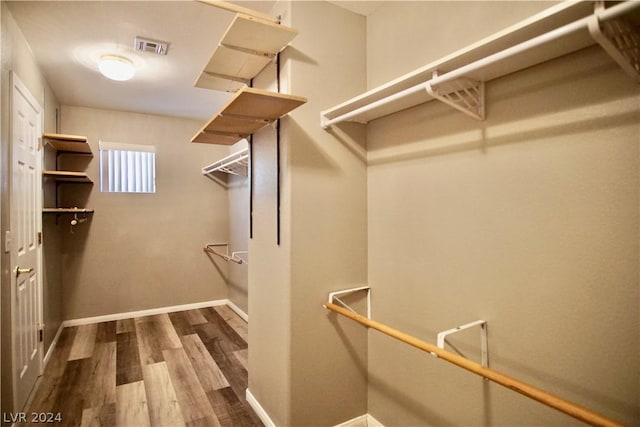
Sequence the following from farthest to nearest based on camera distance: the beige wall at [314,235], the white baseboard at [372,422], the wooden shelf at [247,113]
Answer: the white baseboard at [372,422]
the beige wall at [314,235]
the wooden shelf at [247,113]

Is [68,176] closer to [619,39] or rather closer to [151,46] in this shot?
[151,46]

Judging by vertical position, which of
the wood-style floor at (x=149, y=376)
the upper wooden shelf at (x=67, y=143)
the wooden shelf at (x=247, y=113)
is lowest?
the wood-style floor at (x=149, y=376)

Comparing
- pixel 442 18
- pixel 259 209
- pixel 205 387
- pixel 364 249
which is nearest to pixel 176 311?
pixel 205 387

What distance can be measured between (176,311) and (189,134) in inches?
96.4

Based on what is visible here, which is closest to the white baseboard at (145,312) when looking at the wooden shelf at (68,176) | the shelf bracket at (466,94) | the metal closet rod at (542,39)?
the wooden shelf at (68,176)

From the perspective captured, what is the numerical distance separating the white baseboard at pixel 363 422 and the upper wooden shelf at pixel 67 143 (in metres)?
3.40

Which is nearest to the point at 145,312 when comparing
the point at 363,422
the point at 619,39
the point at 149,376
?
the point at 149,376

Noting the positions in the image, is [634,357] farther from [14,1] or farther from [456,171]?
[14,1]

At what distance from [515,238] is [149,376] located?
116 inches

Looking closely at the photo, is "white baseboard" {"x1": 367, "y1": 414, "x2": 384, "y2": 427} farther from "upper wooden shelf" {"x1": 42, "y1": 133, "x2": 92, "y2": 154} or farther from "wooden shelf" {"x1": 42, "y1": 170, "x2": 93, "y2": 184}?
"upper wooden shelf" {"x1": 42, "y1": 133, "x2": 92, "y2": 154}

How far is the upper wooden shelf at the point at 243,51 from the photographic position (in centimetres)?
162

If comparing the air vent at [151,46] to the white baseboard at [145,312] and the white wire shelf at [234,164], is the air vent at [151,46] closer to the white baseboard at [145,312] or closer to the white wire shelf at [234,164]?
the white wire shelf at [234,164]

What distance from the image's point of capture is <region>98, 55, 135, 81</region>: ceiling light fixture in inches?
104

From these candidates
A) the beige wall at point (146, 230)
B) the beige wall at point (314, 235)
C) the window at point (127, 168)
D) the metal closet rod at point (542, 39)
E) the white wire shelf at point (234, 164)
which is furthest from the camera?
the window at point (127, 168)
